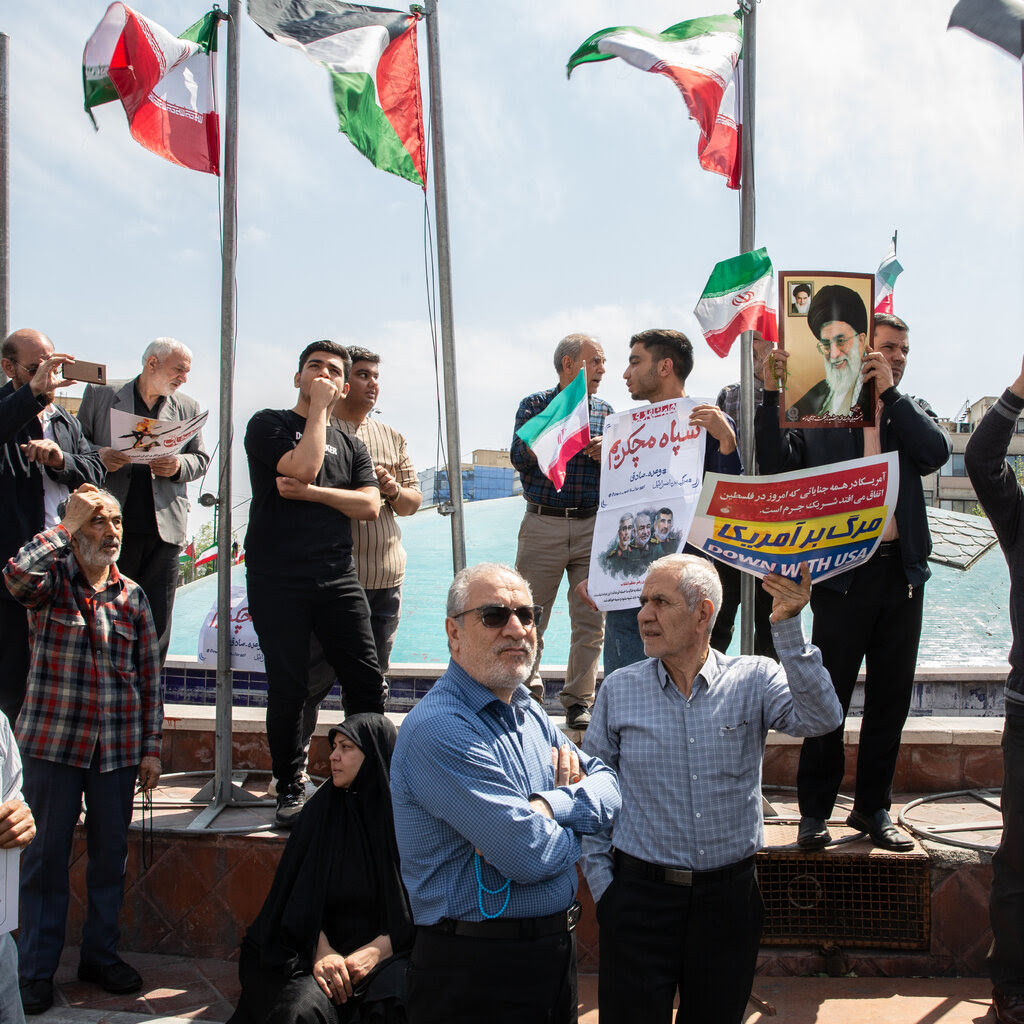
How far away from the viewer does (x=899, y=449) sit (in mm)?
4141

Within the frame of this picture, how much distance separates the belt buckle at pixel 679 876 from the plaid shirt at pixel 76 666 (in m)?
2.35

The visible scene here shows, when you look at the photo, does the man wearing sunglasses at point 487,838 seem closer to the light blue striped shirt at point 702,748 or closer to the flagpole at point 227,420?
the light blue striped shirt at point 702,748

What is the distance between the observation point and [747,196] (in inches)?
176

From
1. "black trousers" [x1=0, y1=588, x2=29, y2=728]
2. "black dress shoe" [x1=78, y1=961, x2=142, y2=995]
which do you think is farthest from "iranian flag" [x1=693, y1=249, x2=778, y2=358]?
"black dress shoe" [x1=78, y1=961, x2=142, y2=995]

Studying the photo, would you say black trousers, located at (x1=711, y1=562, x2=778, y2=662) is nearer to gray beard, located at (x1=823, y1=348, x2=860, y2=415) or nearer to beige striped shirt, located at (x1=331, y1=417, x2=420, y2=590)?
gray beard, located at (x1=823, y1=348, x2=860, y2=415)

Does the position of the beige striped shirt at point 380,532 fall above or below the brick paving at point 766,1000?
above

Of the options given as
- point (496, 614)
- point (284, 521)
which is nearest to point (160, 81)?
point (284, 521)

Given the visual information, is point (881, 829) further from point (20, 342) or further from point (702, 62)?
point (20, 342)

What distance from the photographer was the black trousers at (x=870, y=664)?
4066 mm

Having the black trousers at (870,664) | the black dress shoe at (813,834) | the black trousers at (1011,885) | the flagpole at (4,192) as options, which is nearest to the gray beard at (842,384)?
the black trousers at (870,664)

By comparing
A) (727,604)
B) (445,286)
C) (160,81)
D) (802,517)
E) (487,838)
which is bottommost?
(487,838)

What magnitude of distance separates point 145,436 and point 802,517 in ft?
9.87

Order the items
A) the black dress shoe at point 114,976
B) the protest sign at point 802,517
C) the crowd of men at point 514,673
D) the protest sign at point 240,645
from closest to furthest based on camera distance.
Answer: the crowd of men at point 514,673 < the protest sign at point 802,517 < the black dress shoe at point 114,976 < the protest sign at point 240,645

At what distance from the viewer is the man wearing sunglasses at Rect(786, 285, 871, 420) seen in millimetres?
3719
